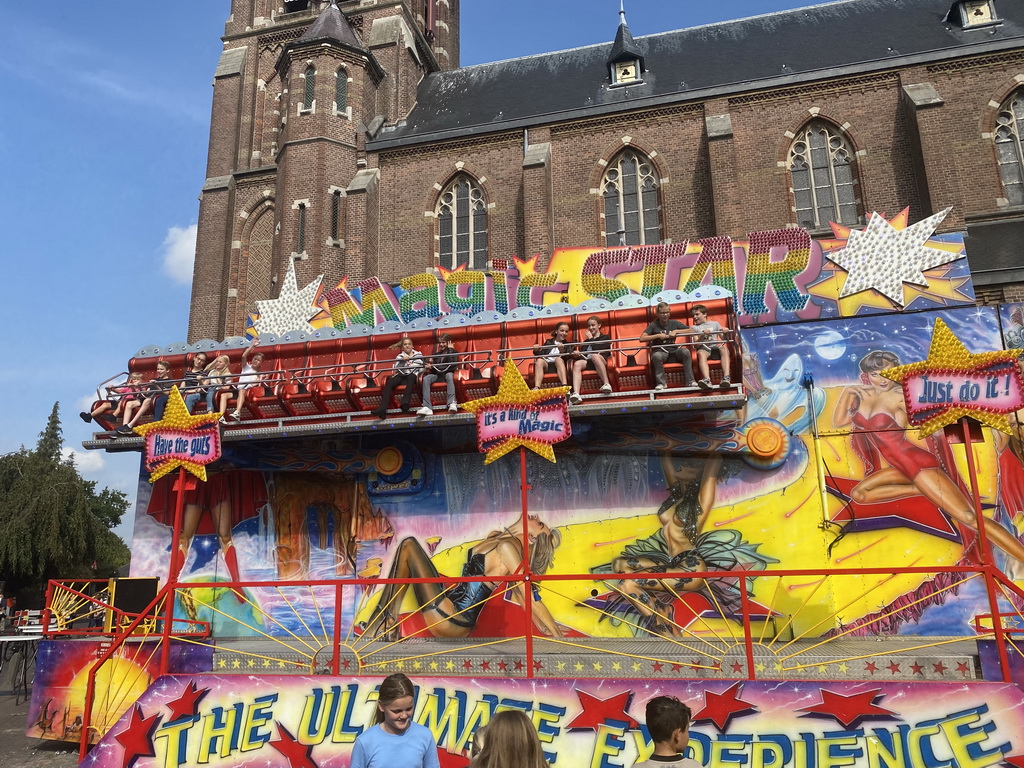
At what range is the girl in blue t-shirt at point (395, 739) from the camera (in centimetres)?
409

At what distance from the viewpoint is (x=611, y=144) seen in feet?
70.2

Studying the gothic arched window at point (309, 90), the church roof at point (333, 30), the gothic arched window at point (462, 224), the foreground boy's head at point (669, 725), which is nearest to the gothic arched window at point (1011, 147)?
the gothic arched window at point (462, 224)

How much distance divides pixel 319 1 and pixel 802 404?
23.8 meters

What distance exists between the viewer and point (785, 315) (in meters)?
12.3

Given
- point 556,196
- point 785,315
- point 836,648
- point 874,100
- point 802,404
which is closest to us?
point 836,648

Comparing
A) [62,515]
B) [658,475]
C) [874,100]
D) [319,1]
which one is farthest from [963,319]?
[62,515]

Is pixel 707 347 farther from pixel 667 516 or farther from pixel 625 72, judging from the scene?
pixel 625 72

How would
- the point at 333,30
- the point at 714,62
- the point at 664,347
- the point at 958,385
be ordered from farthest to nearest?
the point at 333,30, the point at 714,62, the point at 664,347, the point at 958,385

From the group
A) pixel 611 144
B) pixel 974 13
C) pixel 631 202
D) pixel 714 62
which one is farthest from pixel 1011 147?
pixel 611 144

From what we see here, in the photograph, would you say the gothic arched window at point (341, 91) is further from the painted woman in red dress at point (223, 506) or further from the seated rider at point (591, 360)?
the seated rider at point (591, 360)

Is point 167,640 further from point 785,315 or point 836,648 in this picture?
point 785,315

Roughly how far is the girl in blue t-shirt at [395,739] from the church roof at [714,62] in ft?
65.0

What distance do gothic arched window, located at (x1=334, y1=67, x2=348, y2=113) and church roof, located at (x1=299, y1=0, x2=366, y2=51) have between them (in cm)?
93

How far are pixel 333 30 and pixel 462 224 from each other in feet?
25.4
